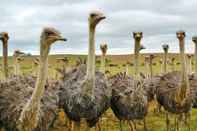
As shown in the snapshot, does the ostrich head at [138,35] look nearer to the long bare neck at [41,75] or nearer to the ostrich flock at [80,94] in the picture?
the ostrich flock at [80,94]

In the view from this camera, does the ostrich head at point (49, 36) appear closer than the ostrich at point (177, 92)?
Yes

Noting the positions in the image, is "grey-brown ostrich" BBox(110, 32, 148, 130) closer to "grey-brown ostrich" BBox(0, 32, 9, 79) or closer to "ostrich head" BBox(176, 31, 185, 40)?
"ostrich head" BBox(176, 31, 185, 40)

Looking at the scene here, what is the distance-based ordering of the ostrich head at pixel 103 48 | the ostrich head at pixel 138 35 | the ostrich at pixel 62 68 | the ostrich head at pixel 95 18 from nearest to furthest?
the ostrich head at pixel 95 18 → the ostrich head at pixel 138 35 → the ostrich at pixel 62 68 → the ostrich head at pixel 103 48

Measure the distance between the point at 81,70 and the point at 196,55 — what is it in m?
4.07

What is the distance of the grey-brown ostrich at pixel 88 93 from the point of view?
1032 centimetres

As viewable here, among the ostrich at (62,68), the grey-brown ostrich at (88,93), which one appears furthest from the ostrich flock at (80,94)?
the ostrich at (62,68)

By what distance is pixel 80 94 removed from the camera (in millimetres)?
10367


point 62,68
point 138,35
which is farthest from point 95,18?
point 62,68

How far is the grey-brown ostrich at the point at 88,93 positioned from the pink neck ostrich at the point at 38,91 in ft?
7.30

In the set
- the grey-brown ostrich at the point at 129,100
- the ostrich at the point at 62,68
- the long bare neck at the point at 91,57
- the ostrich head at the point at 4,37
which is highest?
the ostrich head at the point at 4,37

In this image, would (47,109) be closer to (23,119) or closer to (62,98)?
(23,119)

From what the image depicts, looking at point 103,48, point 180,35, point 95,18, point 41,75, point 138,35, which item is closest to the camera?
point 41,75

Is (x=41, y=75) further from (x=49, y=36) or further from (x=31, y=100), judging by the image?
(x=49, y=36)

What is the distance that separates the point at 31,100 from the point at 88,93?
7.94 feet
